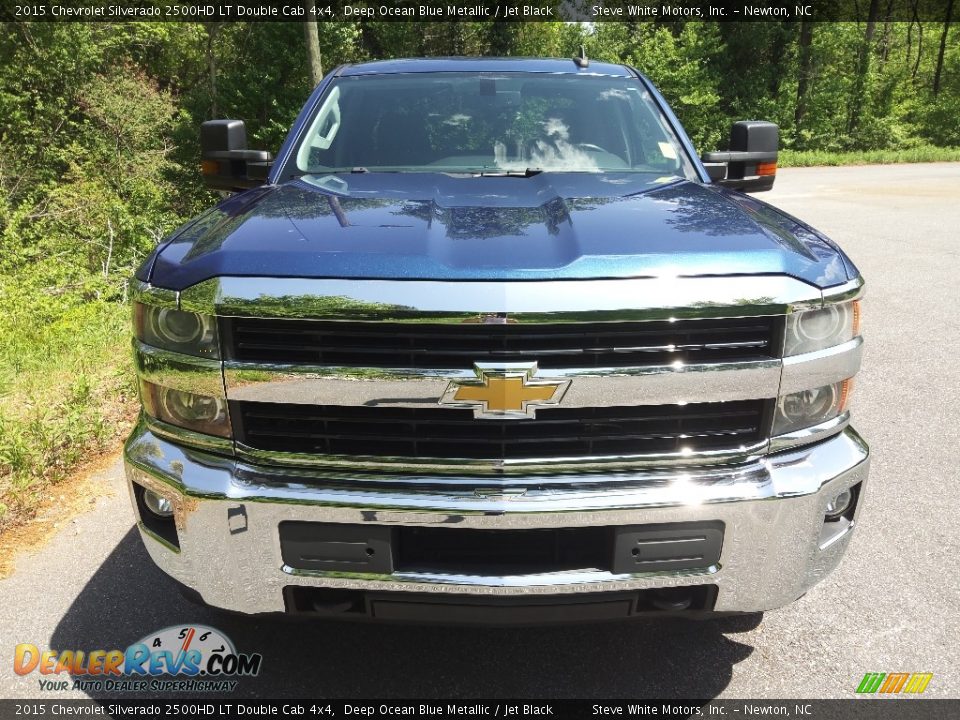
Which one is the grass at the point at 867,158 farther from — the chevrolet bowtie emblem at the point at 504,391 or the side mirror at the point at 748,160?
the chevrolet bowtie emblem at the point at 504,391

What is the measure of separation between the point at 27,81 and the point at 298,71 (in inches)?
352

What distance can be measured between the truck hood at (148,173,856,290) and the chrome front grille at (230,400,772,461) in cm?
36

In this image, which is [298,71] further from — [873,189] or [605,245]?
[605,245]

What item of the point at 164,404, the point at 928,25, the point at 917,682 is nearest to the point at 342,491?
the point at 164,404

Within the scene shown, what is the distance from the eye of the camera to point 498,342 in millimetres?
1916

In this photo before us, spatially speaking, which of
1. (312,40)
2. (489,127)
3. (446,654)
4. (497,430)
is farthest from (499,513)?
(312,40)

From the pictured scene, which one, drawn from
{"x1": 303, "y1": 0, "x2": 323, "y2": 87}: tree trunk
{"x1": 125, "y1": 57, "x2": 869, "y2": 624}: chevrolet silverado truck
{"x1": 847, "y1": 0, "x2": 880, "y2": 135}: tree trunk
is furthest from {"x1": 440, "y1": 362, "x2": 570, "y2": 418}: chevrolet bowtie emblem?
{"x1": 847, "y1": 0, "x2": 880, "y2": 135}: tree trunk

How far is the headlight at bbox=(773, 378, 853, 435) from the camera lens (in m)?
2.07

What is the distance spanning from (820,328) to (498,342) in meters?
0.88

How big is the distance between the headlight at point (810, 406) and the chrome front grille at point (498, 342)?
17 centimetres

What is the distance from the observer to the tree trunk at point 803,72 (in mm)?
38594

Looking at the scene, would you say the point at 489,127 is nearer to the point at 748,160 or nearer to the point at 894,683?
the point at 748,160

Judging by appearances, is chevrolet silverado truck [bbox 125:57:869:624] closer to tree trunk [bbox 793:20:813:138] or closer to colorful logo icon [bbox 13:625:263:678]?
colorful logo icon [bbox 13:625:263:678]

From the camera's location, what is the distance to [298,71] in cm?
2853
